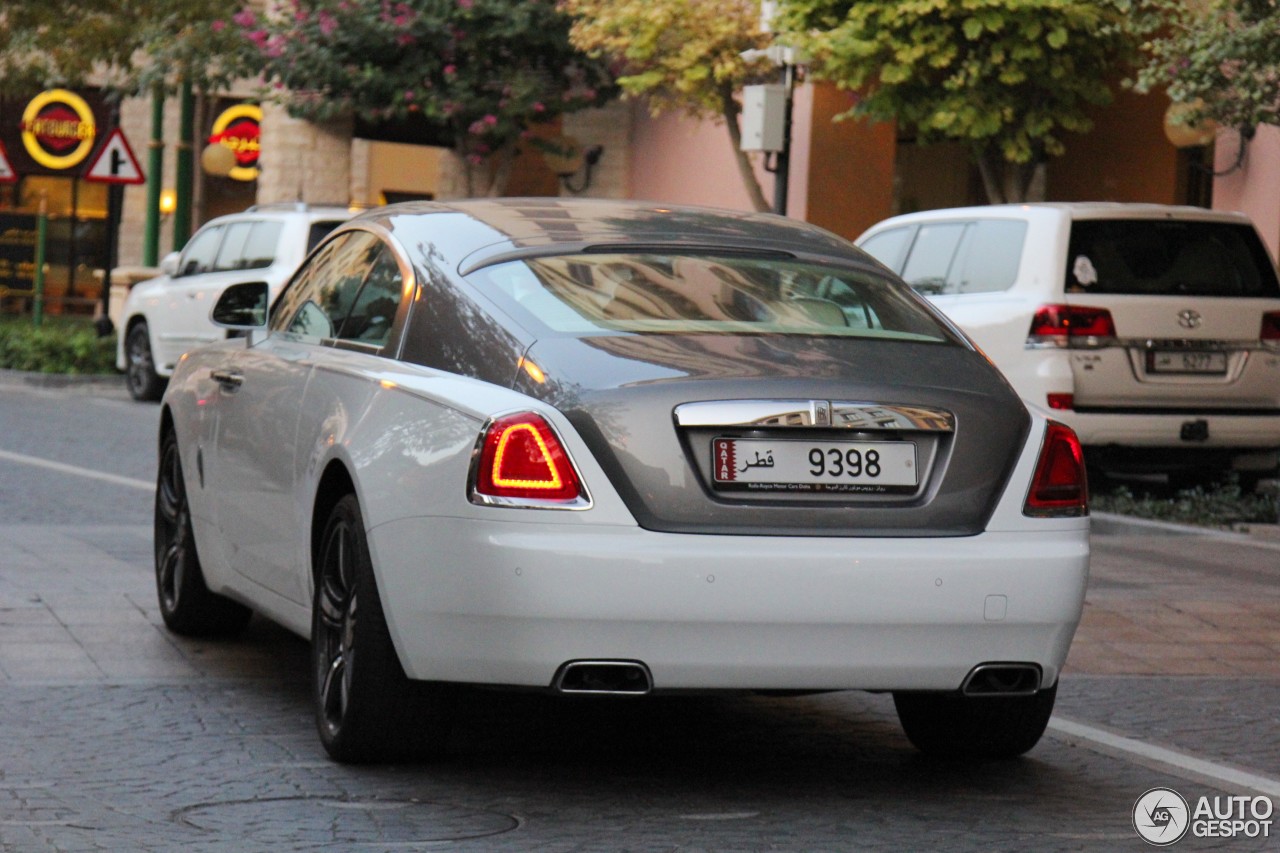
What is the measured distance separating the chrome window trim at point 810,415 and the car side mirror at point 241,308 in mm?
2817

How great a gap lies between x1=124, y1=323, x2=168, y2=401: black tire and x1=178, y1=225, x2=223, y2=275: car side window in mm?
707

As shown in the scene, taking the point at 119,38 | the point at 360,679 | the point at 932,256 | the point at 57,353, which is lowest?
the point at 57,353

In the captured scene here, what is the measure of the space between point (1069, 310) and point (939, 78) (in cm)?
660

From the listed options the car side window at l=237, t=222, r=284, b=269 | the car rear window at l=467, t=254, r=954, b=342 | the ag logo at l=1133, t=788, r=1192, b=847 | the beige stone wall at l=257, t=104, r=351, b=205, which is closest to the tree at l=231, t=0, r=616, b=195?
the beige stone wall at l=257, t=104, r=351, b=205

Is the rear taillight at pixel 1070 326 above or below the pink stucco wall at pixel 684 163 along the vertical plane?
below

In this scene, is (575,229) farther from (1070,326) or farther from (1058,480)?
(1070,326)

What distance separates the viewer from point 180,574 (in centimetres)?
799

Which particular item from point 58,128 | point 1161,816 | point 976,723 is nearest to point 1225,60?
point 976,723

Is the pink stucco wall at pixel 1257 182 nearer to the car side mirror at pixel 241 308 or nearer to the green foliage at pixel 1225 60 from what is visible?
the green foliage at pixel 1225 60

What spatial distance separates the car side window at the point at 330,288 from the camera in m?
6.83

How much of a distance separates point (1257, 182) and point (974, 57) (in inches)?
96.8

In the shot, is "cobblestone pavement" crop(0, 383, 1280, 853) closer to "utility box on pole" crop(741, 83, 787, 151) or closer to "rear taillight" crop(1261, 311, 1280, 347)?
"rear taillight" crop(1261, 311, 1280, 347)

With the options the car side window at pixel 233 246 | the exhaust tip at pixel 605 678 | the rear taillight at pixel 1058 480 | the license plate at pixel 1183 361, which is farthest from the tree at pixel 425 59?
the exhaust tip at pixel 605 678

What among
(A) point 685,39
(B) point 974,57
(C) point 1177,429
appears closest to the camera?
(C) point 1177,429
